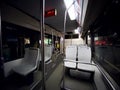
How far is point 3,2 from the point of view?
204cm

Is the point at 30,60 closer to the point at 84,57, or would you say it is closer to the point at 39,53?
the point at 39,53

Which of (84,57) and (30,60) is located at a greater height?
(84,57)

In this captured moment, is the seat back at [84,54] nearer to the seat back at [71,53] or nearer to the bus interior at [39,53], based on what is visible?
the bus interior at [39,53]

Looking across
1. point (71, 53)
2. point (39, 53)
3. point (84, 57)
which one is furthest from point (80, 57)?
point (39, 53)

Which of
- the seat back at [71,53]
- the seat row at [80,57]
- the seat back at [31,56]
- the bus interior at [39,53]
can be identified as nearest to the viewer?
the bus interior at [39,53]

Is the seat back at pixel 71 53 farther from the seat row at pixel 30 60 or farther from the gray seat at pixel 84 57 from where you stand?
the seat row at pixel 30 60

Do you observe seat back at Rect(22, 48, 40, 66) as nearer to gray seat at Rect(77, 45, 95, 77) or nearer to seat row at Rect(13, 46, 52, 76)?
seat row at Rect(13, 46, 52, 76)

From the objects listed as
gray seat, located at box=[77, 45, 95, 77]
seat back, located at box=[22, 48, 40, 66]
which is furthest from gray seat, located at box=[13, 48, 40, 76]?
gray seat, located at box=[77, 45, 95, 77]

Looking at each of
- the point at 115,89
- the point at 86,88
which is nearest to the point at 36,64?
the point at 86,88

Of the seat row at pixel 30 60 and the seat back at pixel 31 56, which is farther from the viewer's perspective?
the seat back at pixel 31 56

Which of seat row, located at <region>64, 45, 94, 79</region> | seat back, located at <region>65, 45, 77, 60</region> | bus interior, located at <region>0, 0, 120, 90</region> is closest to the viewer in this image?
bus interior, located at <region>0, 0, 120, 90</region>

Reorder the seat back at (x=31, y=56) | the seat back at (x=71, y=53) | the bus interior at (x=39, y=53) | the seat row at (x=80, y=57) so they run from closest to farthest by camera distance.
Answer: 1. the bus interior at (x=39, y=53)
2. the seat row at (x=80, y=57)
3. the seat back at (x=31, y=56)
4. the seat back at (x=71, y=53)

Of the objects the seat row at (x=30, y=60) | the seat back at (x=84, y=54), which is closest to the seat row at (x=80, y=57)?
the seat back at (x=84, y=54)

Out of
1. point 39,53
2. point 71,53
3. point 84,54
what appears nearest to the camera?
point 39,53
